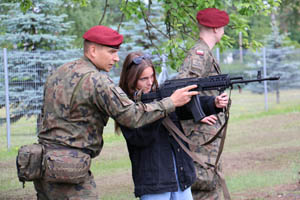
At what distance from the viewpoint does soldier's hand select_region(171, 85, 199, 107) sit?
3.69 meters

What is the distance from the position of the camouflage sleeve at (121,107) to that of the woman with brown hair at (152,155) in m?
0.11

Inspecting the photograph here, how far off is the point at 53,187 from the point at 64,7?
18480mm

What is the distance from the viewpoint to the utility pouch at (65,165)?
140 inches

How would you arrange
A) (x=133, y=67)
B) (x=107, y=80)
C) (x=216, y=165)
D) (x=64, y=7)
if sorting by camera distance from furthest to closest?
1. (x=64, y=7)
2. (x=216, y=165)
3. (x=133, y=67)
4. (x=107, y=80)

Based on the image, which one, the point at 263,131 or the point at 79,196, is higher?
the point at 79,196

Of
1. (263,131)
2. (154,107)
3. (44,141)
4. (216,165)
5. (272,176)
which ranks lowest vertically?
(263,131)

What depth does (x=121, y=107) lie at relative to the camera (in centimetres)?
350

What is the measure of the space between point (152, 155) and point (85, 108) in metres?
0.59

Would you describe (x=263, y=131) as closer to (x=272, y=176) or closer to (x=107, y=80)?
(x=272, y=176)

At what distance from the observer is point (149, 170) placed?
12.3ft

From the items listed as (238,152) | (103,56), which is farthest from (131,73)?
(238,152)

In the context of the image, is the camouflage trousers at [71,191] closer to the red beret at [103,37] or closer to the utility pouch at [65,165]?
the utility pouch at [65,165]

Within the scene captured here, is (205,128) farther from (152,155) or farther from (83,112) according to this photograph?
→ (83,112)

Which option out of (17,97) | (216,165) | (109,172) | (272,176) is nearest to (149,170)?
(216,165)
